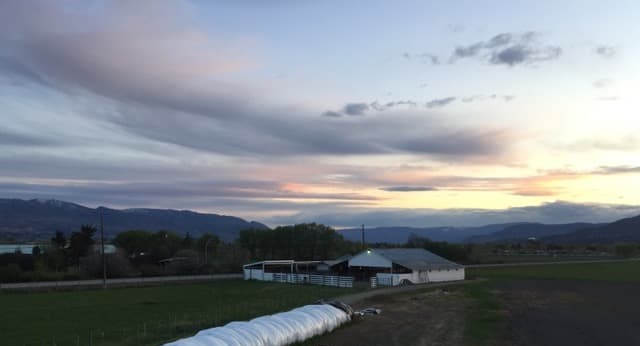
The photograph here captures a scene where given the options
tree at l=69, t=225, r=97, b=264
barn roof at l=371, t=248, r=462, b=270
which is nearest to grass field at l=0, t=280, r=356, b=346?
barn roof at l=371, t=248, r=462, b=270

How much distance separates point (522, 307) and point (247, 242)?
7278 centimetres

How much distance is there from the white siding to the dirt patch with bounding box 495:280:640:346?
39.2ft

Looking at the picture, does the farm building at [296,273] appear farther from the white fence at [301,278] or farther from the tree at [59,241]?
the tree at [59,241]

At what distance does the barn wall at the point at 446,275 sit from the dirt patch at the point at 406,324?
17431 millimetres

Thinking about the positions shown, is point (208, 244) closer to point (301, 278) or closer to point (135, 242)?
point (135, 242)

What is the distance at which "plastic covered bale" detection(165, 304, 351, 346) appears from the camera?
1734 cm

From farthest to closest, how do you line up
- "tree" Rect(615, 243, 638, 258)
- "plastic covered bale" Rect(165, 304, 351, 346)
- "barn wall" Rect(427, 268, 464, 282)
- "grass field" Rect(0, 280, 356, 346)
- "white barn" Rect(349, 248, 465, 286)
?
"tree" Rect(615, 243, 638, 258), "barn wall" Rect(427, 268, 464, 282), "white barn" Rect(349, 248, 465, 286), "grass field" Rect(0, 280, 356, 346), "plastic covered bale" Rect(165, 304, 351, 346)

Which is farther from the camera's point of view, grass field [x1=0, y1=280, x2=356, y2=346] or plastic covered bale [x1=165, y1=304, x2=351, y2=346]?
grass field [x1=0, y1=280, x2=356, y2=346]

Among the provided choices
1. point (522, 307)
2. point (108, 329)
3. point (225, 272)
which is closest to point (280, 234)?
point (225, 272)

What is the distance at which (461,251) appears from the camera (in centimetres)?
10250

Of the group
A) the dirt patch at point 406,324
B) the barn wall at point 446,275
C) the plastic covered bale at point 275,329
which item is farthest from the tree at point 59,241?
the plastic covered bale at point 275,329

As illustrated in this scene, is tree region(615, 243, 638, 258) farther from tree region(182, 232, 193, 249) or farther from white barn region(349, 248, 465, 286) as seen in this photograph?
tree region(182, 232, 193, 249)

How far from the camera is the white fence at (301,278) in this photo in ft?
188

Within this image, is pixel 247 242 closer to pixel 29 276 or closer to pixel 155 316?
pixel 29 276
